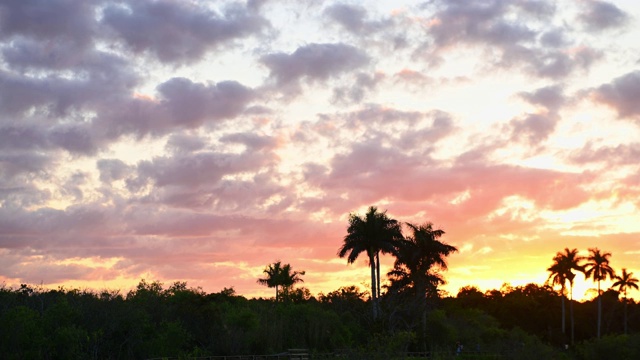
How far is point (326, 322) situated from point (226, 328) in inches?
461

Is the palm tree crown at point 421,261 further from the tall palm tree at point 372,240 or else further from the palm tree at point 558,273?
the palm tree at point 558,273

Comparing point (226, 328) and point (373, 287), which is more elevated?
point (373, 287)

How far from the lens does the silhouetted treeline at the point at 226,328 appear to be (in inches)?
2232

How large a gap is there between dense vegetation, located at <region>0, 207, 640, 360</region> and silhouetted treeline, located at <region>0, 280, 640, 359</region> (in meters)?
0.11

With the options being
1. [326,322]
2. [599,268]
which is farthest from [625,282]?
[326,322]

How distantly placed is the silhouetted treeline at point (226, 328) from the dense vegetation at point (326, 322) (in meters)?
0.11

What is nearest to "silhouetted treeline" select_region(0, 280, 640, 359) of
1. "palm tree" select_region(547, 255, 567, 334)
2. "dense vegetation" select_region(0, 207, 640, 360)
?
"dense vegetation" select_region(0, 207, 640, 360)

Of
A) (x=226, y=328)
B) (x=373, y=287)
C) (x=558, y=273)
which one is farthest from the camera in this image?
(x=558, y=273)

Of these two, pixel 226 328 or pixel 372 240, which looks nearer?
pixel 226 328

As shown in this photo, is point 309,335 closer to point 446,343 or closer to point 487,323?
point 446,343

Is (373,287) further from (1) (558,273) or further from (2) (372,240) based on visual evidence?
(1) (558,273)

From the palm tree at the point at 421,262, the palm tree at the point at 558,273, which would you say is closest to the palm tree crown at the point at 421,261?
the palm tree at the point at 421,262

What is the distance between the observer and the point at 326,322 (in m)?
76.6

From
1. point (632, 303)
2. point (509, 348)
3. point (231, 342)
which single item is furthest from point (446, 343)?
point (632, 303)
